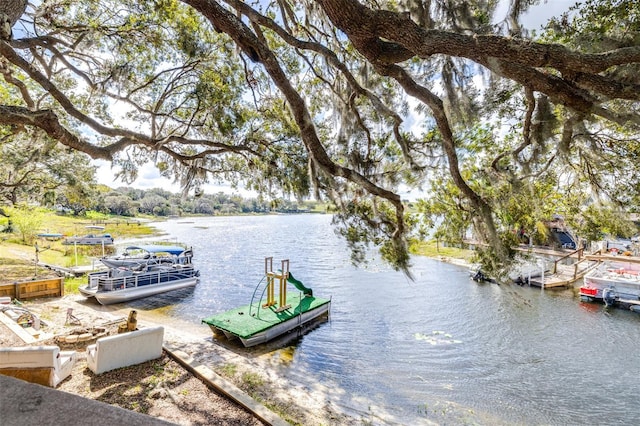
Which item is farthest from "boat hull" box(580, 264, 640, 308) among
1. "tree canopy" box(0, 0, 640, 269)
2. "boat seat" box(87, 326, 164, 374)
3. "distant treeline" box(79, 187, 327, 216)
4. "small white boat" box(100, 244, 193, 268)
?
"distant treeline" box(79, 187, 327, 216)

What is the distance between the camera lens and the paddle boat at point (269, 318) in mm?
8570

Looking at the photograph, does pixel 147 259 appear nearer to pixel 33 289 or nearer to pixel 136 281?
pixel 136 281

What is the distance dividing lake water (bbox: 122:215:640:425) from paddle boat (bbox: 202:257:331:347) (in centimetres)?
50

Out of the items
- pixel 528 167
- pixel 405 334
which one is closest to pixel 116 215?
pixel 405 334

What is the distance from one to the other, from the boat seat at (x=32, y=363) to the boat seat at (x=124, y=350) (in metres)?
0.50

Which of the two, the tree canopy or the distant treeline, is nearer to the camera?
the tree canopy

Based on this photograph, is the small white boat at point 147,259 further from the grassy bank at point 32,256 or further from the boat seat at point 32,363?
the boat seat at point 32,363

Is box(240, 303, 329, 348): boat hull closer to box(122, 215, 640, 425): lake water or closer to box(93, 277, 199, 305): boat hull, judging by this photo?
box(122, 215, 640, 425): lake water

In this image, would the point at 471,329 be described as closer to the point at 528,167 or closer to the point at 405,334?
the point at 405,334

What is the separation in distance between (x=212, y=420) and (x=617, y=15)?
655 centimetres

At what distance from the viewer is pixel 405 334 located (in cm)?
1045

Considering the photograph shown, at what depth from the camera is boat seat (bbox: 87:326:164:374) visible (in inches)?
177

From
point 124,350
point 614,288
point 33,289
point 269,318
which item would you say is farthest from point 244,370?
point 614,288

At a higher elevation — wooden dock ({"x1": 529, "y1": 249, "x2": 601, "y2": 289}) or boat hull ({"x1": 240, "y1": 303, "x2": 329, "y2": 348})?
wooden dock ({"x1": 529, "y1": 249, "x2": 601, "y2": 289})
